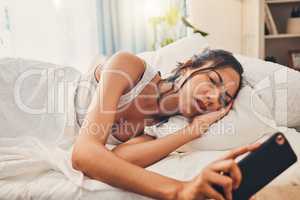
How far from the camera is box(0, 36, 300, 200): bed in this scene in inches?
33.4

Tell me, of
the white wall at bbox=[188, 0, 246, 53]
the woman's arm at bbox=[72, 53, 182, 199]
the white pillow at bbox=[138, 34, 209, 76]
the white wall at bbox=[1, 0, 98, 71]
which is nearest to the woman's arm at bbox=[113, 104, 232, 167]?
the woman's arm at bbox=[72, 53, 182, 199]

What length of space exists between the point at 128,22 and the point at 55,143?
5.80 ft

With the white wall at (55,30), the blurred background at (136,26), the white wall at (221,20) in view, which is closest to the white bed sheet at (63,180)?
the blurred background at (136,26)

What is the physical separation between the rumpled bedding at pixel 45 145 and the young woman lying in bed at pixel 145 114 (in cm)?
4

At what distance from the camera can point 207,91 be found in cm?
111

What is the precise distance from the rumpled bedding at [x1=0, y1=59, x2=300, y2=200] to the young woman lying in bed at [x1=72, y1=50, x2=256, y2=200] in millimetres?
43

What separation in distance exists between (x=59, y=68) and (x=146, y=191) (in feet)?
2.68

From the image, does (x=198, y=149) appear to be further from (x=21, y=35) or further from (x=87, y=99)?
(x=21, y=35)

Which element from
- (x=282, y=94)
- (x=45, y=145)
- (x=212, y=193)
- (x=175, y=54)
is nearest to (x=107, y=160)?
(x=212, y=193)

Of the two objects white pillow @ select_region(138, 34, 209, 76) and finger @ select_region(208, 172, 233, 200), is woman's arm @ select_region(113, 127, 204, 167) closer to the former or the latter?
finger @ select_region(208, 172, 233, 200)

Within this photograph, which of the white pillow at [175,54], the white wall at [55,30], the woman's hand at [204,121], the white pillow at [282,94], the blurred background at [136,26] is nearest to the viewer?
the woman's hand at [204,121]

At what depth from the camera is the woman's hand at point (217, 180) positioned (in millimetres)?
651

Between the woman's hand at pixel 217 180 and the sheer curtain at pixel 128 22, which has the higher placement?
the sheer curtain at pixel 128 22

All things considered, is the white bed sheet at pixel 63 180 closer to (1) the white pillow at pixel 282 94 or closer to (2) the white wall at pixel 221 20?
(1) the white pillow at pixel 282 94
